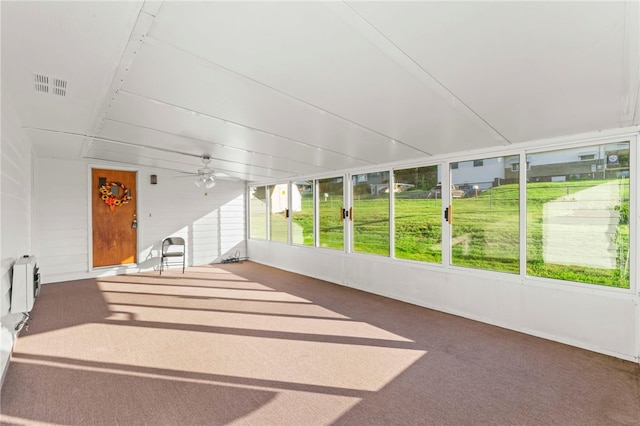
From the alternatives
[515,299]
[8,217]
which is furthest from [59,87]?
[515,299]

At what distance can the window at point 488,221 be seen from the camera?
394 cm

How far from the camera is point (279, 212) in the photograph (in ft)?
26.0

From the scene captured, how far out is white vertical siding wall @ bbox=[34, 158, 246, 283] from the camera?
6004 millimetres

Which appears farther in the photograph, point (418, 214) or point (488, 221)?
point (418, 214)

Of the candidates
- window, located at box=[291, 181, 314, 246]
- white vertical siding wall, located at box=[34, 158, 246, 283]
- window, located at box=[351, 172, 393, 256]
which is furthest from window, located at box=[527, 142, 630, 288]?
white vertical siding wall, located at box=[34, 158, 246, 283]

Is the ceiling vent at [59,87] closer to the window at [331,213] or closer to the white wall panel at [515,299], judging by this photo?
the window at [331,213]

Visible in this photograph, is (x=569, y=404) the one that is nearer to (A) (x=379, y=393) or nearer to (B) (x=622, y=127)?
(A) (x=379, y=393)

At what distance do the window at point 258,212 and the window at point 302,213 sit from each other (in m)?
1.23

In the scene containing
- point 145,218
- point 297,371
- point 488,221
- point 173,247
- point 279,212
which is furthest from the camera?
point 279,212

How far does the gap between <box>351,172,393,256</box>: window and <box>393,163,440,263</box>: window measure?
0.72ft

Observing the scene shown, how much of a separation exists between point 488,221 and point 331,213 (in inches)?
122

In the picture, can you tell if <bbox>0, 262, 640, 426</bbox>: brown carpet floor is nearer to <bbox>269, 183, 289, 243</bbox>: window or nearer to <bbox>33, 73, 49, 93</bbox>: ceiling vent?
<bbox>33, 73, 49, 93</bbox>: ceiling vent

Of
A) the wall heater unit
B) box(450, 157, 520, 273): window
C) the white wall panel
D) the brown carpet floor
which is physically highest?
box(450, 157, 520, 273): window

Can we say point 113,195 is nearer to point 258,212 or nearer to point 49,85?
point 258,212
